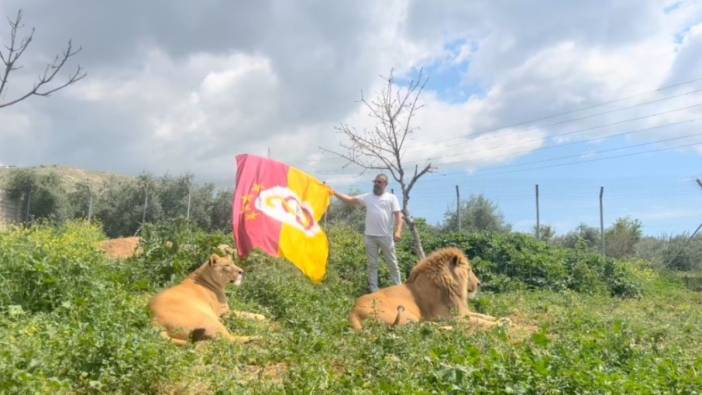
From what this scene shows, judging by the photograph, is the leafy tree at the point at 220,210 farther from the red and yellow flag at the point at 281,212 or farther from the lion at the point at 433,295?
the lion at the point at 433,295

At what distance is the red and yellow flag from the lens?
1164 centimetres

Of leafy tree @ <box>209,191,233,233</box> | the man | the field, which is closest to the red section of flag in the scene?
the field

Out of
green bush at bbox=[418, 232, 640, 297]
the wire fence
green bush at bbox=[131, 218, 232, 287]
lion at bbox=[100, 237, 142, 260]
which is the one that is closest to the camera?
green bush at bbox=[131, 218, 232, 287]

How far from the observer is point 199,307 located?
776cm

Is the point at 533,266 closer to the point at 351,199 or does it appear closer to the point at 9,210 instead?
the point at 351,199

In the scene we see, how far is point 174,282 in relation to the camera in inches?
409

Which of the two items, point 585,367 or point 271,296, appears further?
point 271,296

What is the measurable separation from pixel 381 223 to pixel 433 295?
2.10m

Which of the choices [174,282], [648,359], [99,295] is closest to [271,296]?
[174,282]

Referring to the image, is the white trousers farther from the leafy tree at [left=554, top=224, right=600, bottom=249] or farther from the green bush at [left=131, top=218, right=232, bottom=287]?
the leafy tree at [left=554, top=224, right=600, bottom=249]

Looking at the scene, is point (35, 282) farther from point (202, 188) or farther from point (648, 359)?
point (202, 188)

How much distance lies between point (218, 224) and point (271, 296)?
20.2m

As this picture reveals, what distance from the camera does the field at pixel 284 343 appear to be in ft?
15.5

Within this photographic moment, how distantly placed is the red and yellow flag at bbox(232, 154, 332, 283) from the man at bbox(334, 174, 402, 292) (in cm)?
133
